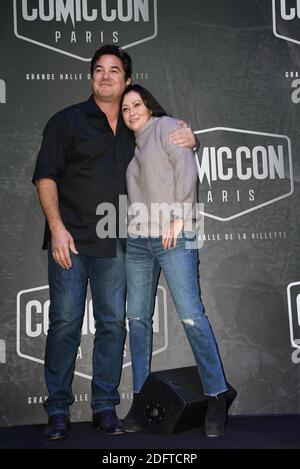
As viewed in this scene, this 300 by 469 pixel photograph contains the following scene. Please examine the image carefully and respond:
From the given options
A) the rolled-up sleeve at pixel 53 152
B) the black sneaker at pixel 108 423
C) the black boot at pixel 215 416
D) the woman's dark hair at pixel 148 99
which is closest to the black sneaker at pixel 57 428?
the black sneaker at pixel 108 423

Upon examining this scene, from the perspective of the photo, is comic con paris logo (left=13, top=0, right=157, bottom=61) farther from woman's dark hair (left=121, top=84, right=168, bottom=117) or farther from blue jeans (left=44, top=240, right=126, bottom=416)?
blue jeans (left=44, top=240, right=126, bottom=416)

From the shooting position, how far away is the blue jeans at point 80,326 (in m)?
1.96

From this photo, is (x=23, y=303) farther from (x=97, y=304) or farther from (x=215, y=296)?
(x=215, y=296)

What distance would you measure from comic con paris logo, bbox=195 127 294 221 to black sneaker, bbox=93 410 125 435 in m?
1.11

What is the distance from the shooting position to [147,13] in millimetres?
2418

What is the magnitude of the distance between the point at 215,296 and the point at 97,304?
0.62 metres

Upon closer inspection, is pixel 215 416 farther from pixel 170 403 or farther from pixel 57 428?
pixel 57 428

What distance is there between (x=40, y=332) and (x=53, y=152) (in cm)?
89

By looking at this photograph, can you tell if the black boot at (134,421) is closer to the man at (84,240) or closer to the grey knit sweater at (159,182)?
the man at (84,240)

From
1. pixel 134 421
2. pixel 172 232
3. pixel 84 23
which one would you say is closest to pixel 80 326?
pixel 134 421

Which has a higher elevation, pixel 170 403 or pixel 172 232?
pixel 172 232

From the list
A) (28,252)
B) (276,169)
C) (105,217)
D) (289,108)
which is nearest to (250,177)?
(276,169)

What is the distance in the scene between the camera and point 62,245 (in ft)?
6.29

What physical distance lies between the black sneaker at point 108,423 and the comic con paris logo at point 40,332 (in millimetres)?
288
